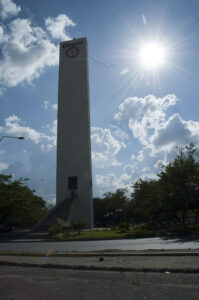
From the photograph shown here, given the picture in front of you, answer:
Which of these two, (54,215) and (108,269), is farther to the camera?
(54,215)

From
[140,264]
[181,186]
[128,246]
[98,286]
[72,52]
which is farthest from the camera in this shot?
[72,52]

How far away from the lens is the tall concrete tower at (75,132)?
44125 millimetres

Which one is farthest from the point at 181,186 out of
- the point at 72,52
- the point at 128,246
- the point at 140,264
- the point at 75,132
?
the point at 72,52

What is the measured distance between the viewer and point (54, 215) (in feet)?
121

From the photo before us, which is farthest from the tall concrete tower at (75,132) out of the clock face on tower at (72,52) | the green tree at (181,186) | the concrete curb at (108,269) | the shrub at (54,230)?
the concrete curb at (108,269)

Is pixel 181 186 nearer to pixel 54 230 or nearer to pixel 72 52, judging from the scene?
pixel 54 230

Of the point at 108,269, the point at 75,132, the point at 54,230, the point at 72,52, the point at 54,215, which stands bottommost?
the point at 54,230

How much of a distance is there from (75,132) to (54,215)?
635 inches

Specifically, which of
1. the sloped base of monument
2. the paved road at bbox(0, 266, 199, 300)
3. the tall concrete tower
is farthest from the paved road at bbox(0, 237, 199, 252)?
the tall concrete tower

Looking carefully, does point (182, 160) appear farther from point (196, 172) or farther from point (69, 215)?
point (69, 215)

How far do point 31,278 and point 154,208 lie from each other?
23.7 m

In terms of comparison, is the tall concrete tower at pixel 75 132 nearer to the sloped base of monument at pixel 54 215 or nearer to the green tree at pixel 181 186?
the sloped base of monument at pixel 54 215

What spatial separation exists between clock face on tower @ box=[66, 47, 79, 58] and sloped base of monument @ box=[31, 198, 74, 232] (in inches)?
1104

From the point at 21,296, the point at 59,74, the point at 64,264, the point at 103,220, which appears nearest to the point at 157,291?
the point at 21,296
